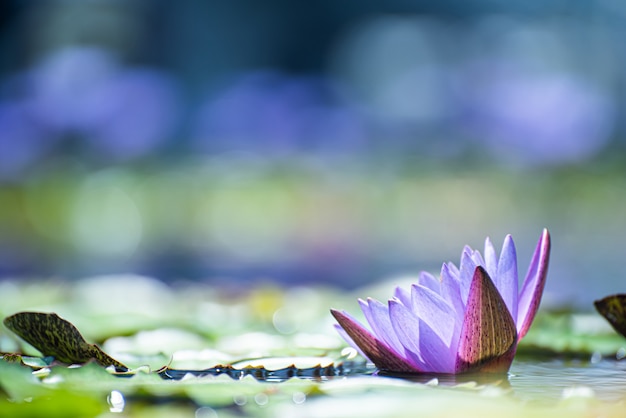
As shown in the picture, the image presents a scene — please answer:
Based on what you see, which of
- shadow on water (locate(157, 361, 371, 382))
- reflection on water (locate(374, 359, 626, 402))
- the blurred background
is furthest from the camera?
the blurred background

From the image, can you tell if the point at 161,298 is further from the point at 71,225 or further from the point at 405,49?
the point at 405,49

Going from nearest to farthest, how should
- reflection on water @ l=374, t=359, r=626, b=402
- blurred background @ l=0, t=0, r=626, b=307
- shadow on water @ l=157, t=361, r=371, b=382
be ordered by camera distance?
1. reflection on water @ l=374, t=359, r=626, b=402
2. shadow on water @ l=157, t=361, r=371, b=382
3. blurred background @ l=0, t=0, r=626, b=307

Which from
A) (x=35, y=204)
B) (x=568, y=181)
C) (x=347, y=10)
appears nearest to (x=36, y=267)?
(x=35, y=204)

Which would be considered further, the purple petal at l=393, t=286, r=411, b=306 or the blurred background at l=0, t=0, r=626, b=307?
the blurred background at l=0, t=0, r=626, b=307

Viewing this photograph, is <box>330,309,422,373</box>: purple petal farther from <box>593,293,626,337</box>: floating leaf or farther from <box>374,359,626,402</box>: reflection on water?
<box>593,293,626,337</box>: floating leaf

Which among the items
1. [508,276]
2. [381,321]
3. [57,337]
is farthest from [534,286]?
[57,337]

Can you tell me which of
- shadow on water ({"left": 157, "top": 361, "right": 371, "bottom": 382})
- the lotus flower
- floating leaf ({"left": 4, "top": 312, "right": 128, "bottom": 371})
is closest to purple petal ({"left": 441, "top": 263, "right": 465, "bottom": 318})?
the lotus flower

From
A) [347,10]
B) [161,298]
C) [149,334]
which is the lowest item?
[149,334]
